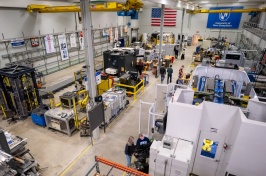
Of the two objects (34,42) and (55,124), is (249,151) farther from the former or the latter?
(34,42)

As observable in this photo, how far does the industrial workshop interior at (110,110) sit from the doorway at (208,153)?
1.1 inches

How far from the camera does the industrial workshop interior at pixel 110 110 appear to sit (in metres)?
4.74

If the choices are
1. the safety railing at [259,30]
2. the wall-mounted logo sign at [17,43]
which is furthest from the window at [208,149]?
the wall-mounted logo sign at [17,43]

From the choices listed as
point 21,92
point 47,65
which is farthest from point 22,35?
point 21,92

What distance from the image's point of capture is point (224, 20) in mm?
24781

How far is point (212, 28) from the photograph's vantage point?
85.4 ft

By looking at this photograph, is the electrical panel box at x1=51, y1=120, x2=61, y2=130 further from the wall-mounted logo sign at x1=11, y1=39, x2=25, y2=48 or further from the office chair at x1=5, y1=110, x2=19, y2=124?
the wall-mounted logo sign at x1=11, y1=39, x2=25, y2=48

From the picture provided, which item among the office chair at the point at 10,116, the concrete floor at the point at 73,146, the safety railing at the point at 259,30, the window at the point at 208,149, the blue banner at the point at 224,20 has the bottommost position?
the concrete floor at the point at 73,146

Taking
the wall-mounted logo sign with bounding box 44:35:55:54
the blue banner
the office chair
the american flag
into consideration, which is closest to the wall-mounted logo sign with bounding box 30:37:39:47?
the wall-mounted logo sign with bounding box 44:35:55:54

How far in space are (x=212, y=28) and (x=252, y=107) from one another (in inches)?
947

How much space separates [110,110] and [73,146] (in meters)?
2.16

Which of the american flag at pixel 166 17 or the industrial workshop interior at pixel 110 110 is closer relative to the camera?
the industrial workshop interior at pixel 110 110

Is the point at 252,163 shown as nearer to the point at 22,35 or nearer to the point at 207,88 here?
the point at 207,88

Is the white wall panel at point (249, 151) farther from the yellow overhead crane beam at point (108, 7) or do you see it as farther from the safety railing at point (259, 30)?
the safety railing at point (259, 30)
